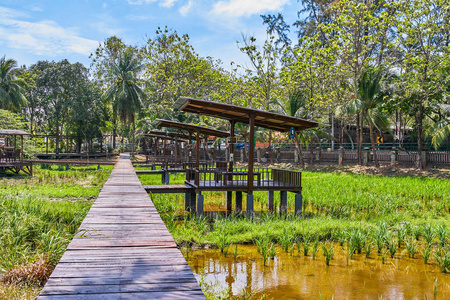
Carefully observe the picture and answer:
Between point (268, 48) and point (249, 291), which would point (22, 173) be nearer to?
point (268, 48)

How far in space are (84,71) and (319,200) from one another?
128 feet

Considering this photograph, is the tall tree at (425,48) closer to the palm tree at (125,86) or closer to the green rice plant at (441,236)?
the green rice plant at (441,236)

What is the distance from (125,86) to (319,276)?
36.9 meters

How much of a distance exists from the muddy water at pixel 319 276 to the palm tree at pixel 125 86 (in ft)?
113

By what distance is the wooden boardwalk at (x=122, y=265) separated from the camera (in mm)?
3076

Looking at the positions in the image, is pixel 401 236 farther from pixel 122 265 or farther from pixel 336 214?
pixel 122 265

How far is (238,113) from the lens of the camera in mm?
12141

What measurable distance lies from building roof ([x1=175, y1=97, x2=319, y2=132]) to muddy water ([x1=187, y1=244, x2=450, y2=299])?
4.44 meters

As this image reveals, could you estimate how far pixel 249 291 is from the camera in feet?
19.7

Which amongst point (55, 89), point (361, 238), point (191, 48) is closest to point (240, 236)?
point (361, 238)

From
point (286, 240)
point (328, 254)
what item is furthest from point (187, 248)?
point (328, 254)

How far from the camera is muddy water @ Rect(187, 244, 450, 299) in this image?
599 centimetres

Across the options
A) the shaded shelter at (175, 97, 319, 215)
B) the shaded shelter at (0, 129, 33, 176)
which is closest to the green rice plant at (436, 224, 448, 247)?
the shaded shelter at (175, 97, 319, 215)

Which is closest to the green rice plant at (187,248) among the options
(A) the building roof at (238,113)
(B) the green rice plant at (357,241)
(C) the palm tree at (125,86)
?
(B) the green rice plant at (357,241)
